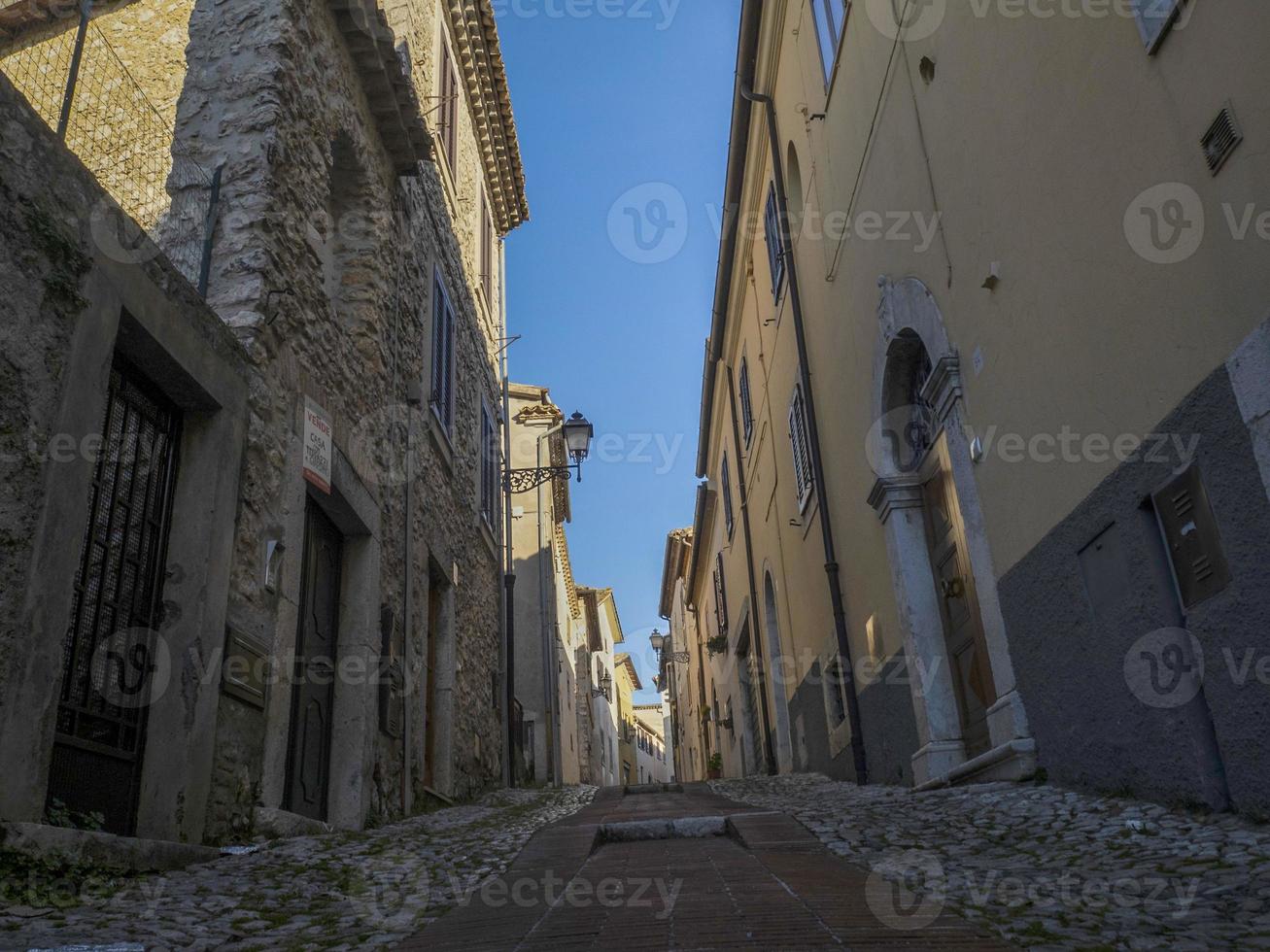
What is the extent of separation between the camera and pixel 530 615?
18797 mm

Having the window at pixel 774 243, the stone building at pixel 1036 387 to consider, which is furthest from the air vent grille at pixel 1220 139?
the window at pixel 774 243

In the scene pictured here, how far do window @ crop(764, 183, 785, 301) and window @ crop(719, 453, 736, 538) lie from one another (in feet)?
21.9

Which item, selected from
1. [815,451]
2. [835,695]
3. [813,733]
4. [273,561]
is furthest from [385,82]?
[813,733]

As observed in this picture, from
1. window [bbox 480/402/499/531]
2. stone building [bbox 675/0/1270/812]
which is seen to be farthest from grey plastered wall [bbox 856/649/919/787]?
window [bbox 480/402/499/531]

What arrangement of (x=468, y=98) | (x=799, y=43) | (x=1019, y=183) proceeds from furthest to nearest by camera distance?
(x=468, y=98) < (x=799, y=43) < (x=1019, y=183)

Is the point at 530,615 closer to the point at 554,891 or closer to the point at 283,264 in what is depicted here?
the point at 283,264

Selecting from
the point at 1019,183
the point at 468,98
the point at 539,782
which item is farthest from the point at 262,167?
the point at 539,782

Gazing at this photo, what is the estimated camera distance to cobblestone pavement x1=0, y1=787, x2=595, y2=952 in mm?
2785

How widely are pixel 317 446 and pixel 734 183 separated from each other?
27.9 ft

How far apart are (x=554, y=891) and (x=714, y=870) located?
0.63 metres

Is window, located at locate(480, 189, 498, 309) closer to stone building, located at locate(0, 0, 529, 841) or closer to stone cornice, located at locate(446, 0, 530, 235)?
stone cornice, located at locate(446, 0, 530, 235)

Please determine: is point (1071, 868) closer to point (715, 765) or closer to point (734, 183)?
point (734, 183)

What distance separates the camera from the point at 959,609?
6.53 m

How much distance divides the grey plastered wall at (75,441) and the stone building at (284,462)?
0.01 m
